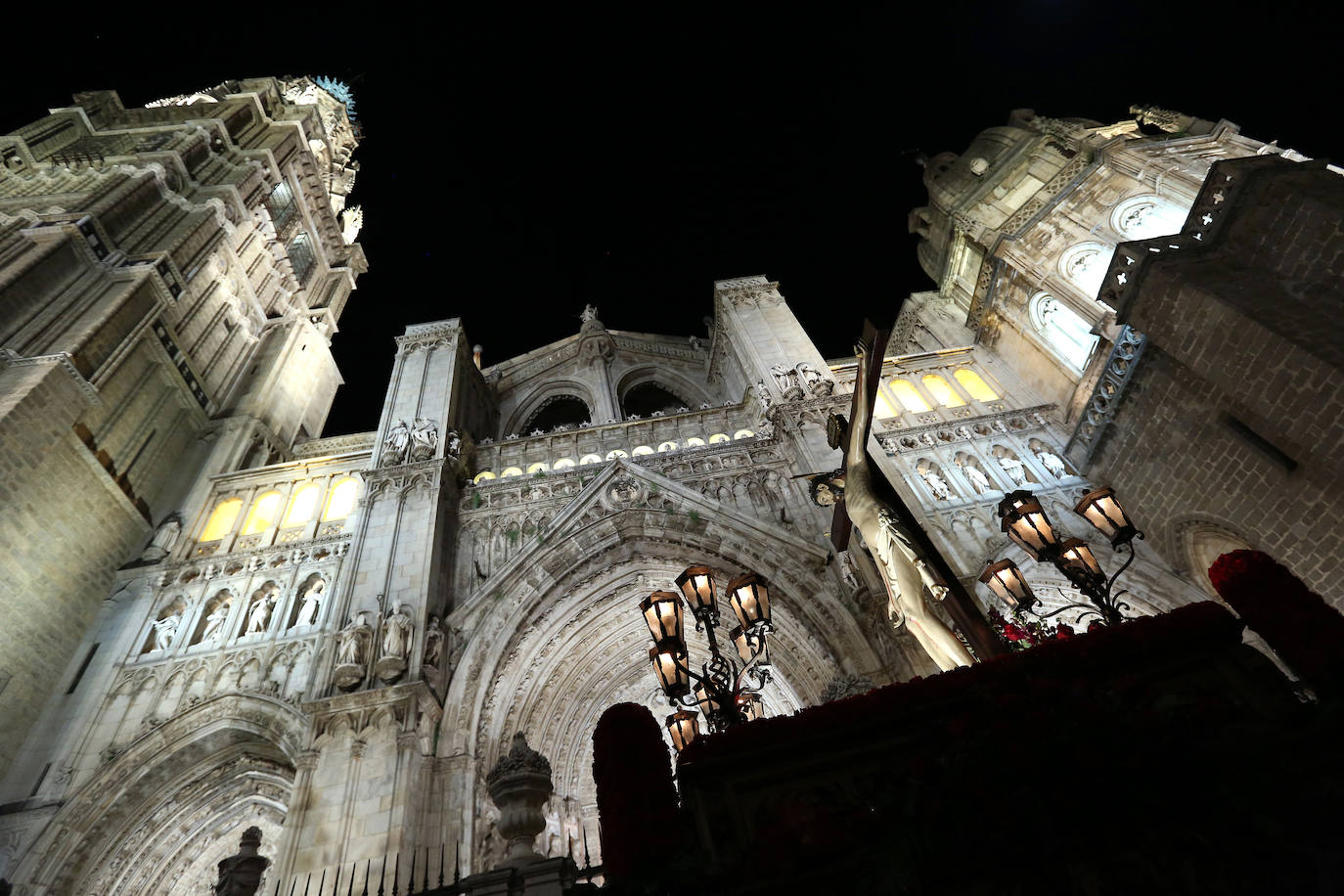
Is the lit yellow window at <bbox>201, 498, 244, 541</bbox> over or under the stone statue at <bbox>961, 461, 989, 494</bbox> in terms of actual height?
over

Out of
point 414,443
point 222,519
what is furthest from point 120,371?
point 414,443

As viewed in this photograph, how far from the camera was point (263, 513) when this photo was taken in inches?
659

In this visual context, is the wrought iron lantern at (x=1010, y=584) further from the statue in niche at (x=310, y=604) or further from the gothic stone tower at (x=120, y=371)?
the gothic stone tower at (x=120, y=371)

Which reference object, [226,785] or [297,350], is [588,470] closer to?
[226,785]

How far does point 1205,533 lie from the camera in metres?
12.1

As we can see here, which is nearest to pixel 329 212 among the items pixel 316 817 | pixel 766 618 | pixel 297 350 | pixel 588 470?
pixel 297 350

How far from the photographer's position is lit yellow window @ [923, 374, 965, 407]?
17.2 metres

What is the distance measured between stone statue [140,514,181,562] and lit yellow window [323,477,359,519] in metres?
3.39

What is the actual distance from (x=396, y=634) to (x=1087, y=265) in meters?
17.5

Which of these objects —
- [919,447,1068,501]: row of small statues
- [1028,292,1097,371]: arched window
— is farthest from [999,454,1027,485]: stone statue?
[1028,292,1097,371]: arched window

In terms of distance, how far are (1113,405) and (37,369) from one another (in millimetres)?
22718

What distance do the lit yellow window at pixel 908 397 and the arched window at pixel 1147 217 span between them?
19.2 feet

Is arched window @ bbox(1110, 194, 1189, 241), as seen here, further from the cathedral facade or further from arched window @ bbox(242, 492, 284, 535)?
arched window @ bbox(242, 492, 284, 535)

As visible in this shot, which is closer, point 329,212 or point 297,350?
point 297,350
